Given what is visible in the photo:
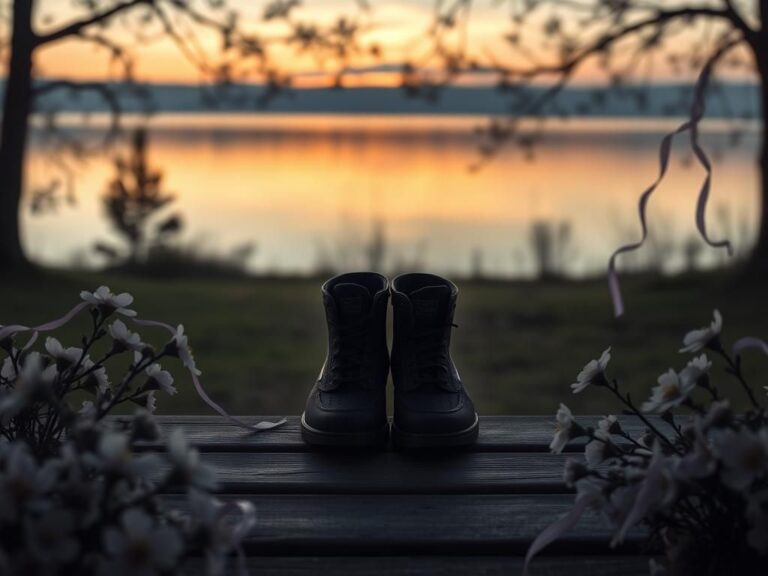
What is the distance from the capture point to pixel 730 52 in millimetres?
6109

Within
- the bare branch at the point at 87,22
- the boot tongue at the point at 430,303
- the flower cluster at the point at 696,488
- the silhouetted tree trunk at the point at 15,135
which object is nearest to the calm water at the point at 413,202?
the silhouetted tree trunk at the point at 15,135

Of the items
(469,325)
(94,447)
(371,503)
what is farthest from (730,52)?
(94,447)

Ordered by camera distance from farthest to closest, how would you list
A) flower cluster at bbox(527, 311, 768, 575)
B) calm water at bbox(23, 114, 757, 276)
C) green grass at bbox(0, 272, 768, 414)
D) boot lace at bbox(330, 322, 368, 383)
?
calm water at bbox(23, 114, 757, 276), green grass at bbox(0, 272, 768, 414), boot lace at bbox(330, 322, 368, 383), flower cluster at bbox(527, 311, 768, 575)

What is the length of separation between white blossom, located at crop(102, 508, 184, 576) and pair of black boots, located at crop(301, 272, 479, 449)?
2.40 feet

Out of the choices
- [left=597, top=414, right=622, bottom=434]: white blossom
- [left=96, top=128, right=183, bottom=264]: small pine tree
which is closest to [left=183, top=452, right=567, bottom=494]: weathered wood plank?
[left=597, top=414, right=622, bottom=434]: white blossom

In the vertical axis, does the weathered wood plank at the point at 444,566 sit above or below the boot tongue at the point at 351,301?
below

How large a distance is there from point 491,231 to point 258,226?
307 cm

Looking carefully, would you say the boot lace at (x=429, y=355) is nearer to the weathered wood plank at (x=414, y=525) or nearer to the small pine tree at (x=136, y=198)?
the weathered wood plank at (x=414, y=525)

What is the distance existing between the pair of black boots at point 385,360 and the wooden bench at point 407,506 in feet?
0.25

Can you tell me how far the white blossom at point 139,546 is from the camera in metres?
0.70

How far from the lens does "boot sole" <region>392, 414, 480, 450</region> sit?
54.6 inches

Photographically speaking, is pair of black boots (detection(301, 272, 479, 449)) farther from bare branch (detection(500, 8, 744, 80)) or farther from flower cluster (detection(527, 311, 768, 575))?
bare branch (detection(500, 8, 744, 80))

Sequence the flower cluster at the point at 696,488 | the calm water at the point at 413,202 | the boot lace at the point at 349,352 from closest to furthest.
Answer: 1. the flower cluster at the point at 696,488
2. the boot lace at the point at 349,352
3. the calm water at the point at 413,202

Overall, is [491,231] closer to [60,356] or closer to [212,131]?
[60,356]
